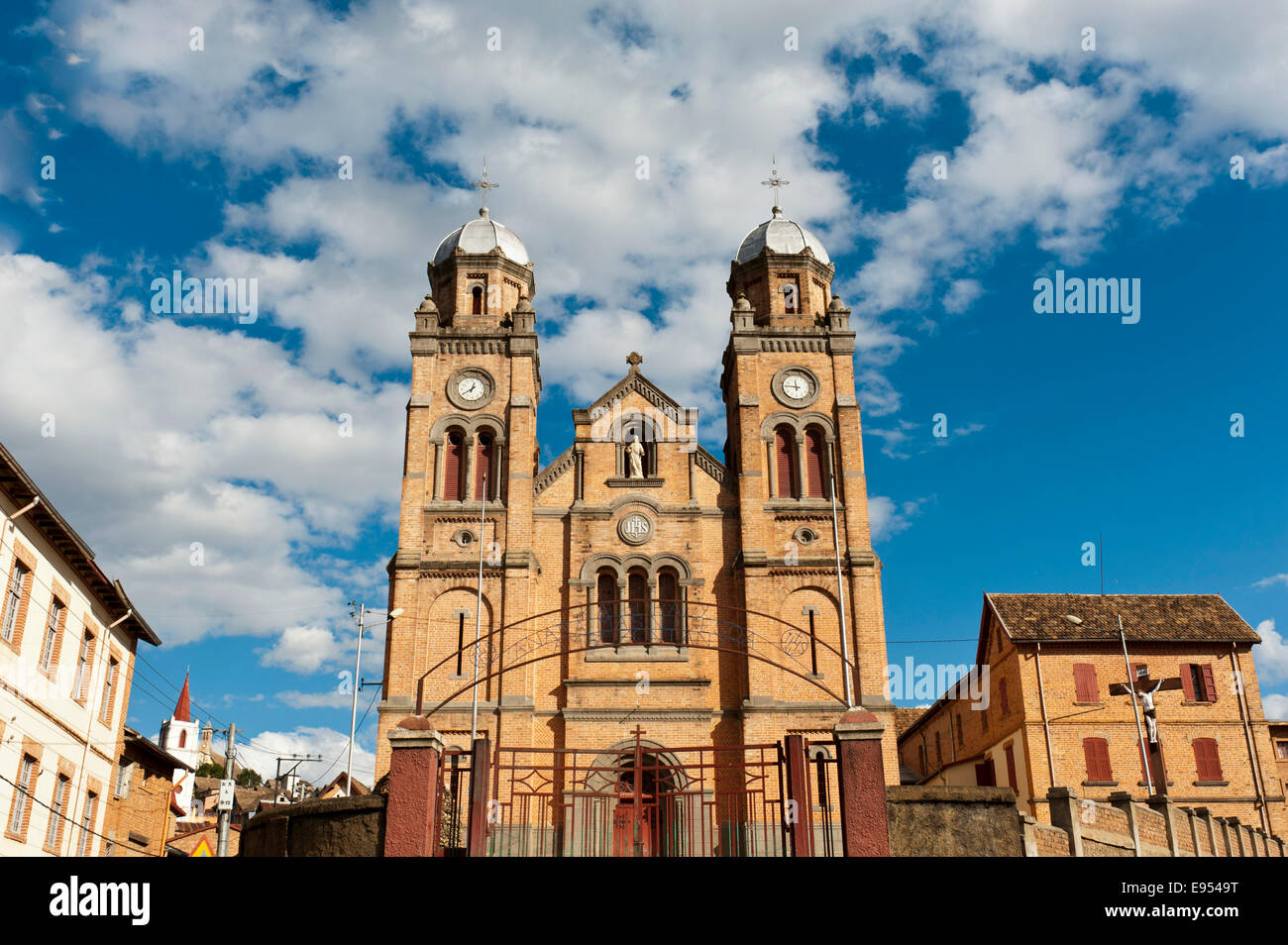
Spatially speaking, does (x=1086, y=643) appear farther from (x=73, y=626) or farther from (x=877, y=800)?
(x=73, y=626)

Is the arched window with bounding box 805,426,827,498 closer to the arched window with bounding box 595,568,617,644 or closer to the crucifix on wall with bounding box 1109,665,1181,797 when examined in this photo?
the arched window with bounding box 595,568,617,644

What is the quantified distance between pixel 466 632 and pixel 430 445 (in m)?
6.48

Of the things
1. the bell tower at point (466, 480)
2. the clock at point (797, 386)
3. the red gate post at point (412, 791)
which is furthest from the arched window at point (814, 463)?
the red gate post at point (412, 791)

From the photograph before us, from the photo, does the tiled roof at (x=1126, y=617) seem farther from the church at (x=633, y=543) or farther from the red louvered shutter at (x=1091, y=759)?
the church at (x=633, y=543)

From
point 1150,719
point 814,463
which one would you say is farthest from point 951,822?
point 814,463

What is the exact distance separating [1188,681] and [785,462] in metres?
17.5

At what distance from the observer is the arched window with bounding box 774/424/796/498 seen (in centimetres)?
3388

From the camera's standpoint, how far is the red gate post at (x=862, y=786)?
38.2 ft

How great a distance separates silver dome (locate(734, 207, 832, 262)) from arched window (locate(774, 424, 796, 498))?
753cm

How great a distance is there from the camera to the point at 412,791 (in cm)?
1203

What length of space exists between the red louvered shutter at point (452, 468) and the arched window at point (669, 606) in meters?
7.10

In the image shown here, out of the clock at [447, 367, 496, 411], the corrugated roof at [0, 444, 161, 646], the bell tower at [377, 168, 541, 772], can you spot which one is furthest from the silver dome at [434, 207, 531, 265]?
the corrugated roof at [0, 444, 161, 646]

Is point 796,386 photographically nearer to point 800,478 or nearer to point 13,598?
point 800,478
